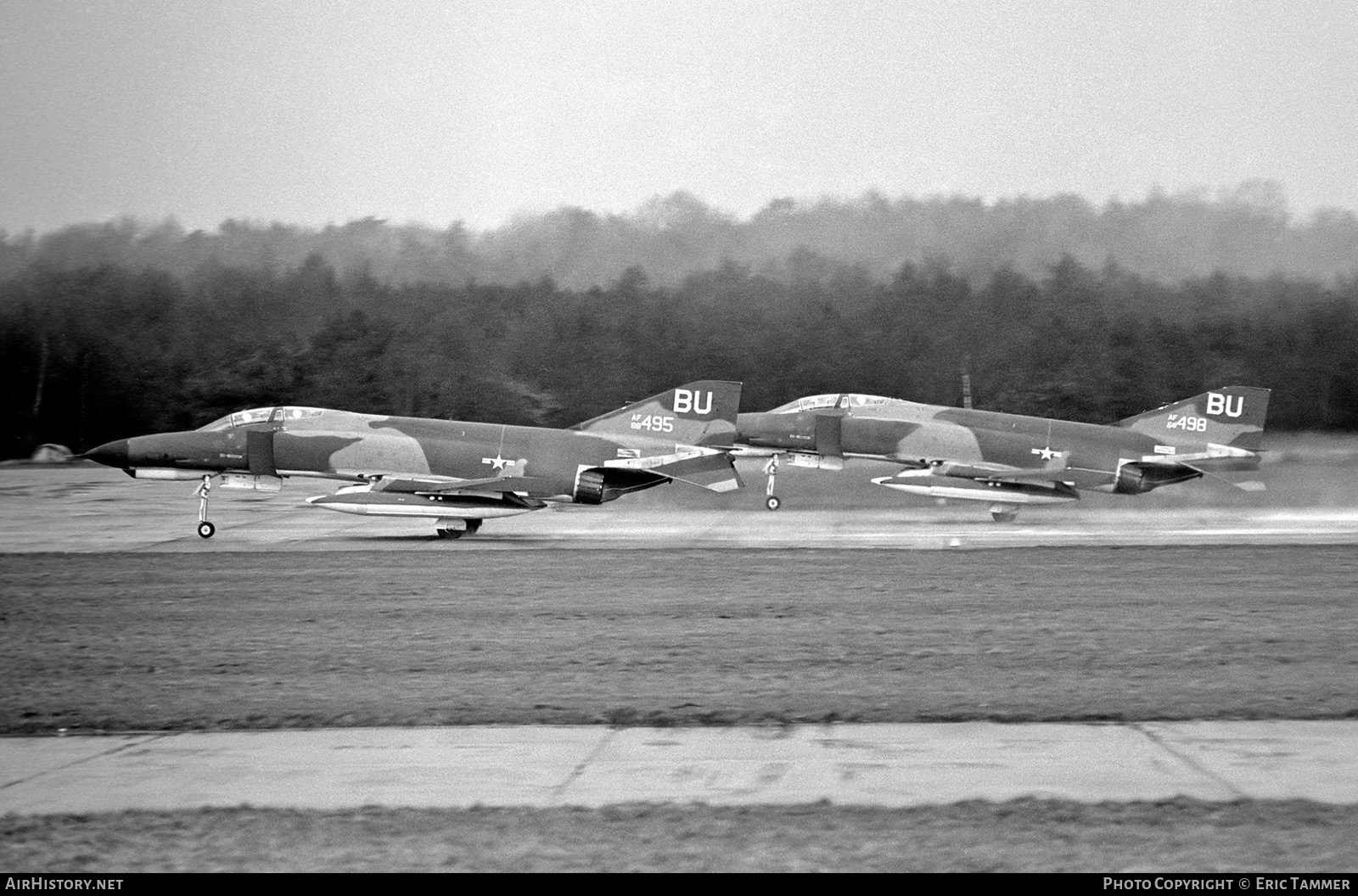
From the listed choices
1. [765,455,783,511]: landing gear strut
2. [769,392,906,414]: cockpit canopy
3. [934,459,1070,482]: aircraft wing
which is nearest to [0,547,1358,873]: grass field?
[934,459,1070,482]: aircraft wing

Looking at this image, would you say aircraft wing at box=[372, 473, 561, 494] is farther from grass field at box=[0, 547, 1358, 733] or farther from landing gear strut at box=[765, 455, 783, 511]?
landing gear strut at box=[765, 455, 783, 511]

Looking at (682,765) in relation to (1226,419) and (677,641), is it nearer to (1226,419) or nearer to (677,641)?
(677,641)

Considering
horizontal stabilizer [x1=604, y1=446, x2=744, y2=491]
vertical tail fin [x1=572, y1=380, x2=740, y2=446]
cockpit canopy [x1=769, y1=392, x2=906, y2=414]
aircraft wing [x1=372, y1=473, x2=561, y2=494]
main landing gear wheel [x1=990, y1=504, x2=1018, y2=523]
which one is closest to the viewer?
aircraft wing [x1=372, y1=473, x2=561, y2=494]

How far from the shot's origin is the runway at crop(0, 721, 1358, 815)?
7.64 metres

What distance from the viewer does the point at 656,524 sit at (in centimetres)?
3014

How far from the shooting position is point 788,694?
10.8 metres

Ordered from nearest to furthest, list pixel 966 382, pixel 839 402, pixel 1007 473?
pixel 1007 473 < pixel 839 402 < pixel 966 382

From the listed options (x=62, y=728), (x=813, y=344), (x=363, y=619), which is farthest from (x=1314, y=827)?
(x=813, y=344)

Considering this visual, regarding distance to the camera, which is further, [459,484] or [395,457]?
[395,457]

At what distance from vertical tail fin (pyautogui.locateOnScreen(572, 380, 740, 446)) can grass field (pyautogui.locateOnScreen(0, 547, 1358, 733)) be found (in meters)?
8.83

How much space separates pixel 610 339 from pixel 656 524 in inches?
695

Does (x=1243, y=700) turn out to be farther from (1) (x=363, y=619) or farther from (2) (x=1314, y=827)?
(1) (x=363, y=619)

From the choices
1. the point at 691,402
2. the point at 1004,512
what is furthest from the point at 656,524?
the point at 1004,512

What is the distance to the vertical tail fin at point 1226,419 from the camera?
105ft
